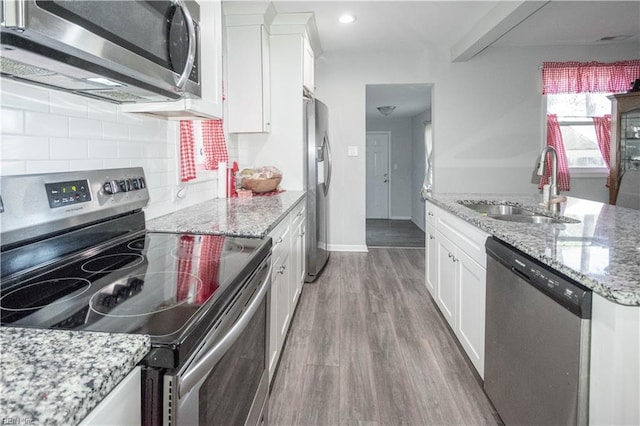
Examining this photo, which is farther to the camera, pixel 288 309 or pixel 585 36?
pixel 585 36

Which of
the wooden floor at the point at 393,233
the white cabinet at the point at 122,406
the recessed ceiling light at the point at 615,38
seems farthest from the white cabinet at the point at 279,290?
the recessed ceiling light at the point at 615,38

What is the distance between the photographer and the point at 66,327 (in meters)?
0.69

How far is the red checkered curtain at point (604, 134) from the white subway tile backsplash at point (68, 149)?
5.30 metres

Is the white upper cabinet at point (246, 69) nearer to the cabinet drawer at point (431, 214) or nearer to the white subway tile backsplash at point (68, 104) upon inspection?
the cabinet drawer at point (431, 214)

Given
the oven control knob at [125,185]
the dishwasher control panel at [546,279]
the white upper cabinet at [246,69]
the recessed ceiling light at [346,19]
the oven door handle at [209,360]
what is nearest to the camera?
the oven door handle at [209,360]

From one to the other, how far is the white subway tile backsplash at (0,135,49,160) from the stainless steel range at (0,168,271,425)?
0.09 metres

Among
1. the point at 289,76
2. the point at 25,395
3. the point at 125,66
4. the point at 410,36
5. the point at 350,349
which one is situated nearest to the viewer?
the point at 25,395

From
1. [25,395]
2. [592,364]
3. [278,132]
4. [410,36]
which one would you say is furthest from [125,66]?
[410,36]

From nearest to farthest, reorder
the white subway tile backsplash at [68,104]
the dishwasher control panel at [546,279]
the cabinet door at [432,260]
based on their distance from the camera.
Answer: the dishwasher control panel at [546,279]
the white subway tile backsplash at [68,104]
the cabinet door at [432,260]

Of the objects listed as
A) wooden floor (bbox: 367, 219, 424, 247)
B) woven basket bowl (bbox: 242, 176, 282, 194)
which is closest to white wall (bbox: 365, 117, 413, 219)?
wooden floor (bbox: 367, 219, 424, 247)

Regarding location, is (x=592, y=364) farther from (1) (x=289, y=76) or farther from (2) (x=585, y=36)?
(2) (x=585, y=36)

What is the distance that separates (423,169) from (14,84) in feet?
21.7

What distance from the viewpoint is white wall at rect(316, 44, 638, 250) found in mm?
4602

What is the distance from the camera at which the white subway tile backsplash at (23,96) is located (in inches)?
41.1
